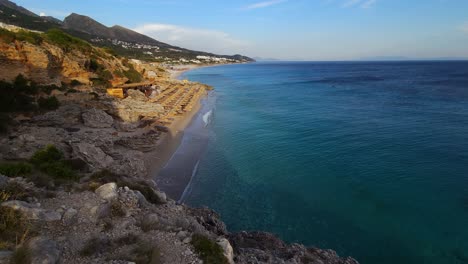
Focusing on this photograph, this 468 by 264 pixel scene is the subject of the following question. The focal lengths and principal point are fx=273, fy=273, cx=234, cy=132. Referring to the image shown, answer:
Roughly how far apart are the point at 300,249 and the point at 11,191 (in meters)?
10.9

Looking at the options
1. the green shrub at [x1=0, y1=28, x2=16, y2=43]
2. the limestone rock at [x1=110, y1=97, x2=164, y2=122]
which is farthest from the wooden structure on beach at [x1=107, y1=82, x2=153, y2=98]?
the green shrub at [x1=0, y1=28, x2=16, y2=43]

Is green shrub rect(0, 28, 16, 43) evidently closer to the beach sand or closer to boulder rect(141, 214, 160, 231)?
the beach sand

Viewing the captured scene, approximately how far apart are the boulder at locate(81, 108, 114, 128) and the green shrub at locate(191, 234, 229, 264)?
20049 millimetres

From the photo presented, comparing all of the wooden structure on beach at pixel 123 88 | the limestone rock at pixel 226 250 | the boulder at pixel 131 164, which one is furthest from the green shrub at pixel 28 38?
the limestone rock at pixel 226 250

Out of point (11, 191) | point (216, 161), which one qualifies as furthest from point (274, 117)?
point (11, 191)

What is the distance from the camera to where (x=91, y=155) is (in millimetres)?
17125

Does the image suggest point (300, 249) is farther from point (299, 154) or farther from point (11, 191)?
point (299, 154)

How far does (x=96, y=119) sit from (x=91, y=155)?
9.76 metres

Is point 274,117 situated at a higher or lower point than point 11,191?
lower

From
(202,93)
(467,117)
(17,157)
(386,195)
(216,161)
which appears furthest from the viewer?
(202,93)

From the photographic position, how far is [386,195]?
57.8 feet

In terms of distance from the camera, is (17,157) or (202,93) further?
(202,93)

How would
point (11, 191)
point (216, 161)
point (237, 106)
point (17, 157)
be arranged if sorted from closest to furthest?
point (11, 191), point (17, 157), point (216, 161), point (237, 106)

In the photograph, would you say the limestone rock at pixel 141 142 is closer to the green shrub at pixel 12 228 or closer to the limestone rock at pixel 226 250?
the green shrub at pixel 12 228
